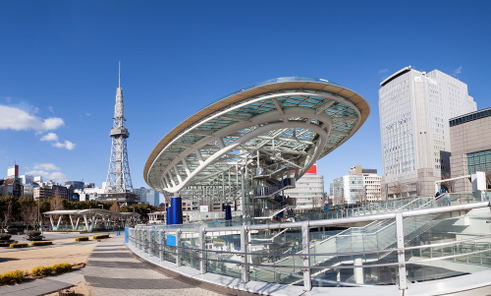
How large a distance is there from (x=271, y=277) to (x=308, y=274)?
42.3 inches

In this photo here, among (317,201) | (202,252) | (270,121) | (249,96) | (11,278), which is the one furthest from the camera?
(317,201)

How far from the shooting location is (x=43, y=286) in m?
9.75

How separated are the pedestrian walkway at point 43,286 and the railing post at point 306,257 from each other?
21.2 ft

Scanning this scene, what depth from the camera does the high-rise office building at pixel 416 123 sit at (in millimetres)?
122938

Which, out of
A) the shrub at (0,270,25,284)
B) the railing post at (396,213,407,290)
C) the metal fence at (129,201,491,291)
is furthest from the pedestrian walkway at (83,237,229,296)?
the railing post at (396,213,407,290)

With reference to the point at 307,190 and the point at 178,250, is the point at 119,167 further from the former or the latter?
the point at 178,250

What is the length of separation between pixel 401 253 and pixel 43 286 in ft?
29.7

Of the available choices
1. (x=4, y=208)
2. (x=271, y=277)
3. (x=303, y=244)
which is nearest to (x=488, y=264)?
(x=303, y=244)

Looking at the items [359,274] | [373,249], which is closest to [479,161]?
[373,249]

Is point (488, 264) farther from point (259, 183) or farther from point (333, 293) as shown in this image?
point (259, 183)

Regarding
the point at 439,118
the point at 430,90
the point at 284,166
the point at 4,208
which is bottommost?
the point at 4,208

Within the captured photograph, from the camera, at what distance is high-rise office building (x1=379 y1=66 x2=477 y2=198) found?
122938 mm

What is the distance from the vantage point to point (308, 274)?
6551mm

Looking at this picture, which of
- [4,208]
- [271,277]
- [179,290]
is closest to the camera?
[271,277]
